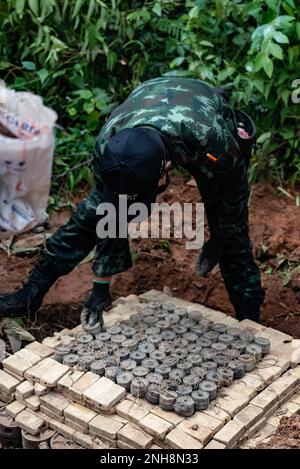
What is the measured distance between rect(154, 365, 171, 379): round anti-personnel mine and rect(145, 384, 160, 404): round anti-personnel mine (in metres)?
0.11

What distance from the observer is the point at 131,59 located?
5824 mm

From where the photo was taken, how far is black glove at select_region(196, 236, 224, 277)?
4.08 metres

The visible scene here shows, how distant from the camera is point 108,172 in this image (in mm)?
3266

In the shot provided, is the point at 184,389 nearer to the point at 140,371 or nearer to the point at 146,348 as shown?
the point at 140,371

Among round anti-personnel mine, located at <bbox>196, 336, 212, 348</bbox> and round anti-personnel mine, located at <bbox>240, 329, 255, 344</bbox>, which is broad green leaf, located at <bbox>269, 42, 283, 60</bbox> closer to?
round anti-personnel mine, located at <bbox>240, 329, 255, 344</bbox>

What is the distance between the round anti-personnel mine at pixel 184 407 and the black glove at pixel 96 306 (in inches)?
28.1

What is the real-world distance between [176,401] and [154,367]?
26 centimetres

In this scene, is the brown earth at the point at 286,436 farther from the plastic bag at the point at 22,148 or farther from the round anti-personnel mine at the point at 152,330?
the plastic bag at the point at 22,148

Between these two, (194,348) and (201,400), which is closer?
(201,400)

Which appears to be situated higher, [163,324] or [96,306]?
[96,306]

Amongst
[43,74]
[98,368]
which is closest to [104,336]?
[98,368]

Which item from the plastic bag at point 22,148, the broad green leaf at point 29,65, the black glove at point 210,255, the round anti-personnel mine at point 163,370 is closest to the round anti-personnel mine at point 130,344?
the round anti-personnel mine at point 163,370

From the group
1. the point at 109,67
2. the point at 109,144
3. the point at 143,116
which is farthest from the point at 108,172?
the point at 109,67

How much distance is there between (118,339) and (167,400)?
0.56 m
